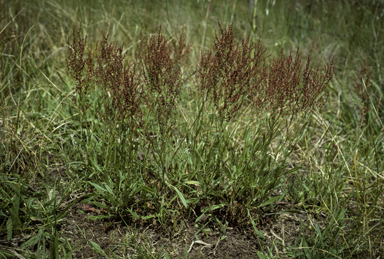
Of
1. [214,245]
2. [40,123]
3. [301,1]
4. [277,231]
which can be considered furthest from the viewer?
[301,1]

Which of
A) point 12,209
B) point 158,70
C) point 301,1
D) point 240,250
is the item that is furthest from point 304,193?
point 301,1

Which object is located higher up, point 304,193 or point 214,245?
point 304,193

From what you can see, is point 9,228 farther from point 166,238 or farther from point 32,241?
point 166,238

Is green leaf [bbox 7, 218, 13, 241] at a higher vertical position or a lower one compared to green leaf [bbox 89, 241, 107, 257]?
higher

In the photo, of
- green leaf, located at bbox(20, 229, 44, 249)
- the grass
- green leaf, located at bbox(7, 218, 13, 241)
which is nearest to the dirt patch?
the grass

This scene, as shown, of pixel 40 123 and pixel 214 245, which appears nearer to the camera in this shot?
pixel 214 245

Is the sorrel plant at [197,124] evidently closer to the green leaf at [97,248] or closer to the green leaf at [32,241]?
the green leaf at [97,248]

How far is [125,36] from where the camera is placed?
354cm

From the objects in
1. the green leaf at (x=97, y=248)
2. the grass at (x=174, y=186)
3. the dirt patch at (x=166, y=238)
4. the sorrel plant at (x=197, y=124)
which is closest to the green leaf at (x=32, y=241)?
the grass at (x=174, y=186)

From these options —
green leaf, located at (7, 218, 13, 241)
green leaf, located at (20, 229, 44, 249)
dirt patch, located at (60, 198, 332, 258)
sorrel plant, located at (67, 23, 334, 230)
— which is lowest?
dirt patch, located at (60, 198, 332, 258)

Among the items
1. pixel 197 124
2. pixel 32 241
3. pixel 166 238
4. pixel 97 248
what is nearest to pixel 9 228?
pixel 32 241

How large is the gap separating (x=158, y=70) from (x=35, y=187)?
3.48 ft

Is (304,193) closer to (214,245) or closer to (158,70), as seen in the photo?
(214,245)

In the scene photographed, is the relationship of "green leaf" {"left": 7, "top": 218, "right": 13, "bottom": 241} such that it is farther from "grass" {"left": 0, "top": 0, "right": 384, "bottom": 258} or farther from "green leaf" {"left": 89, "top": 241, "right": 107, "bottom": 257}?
"green leaf" {"left": 89, "top": 241, "right": 107, "bottom": 257}
